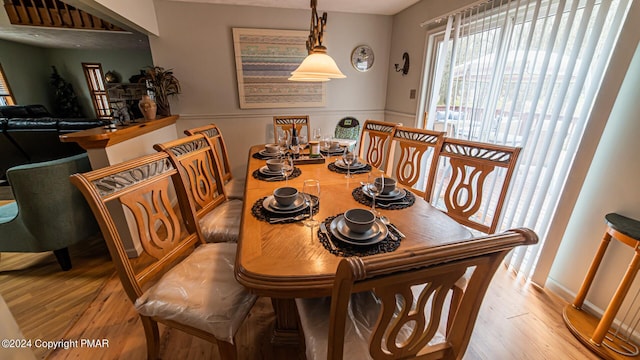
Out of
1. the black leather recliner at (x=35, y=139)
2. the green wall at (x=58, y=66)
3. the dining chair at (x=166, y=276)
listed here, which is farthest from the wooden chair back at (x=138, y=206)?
the green wall at (x=58, y=66)

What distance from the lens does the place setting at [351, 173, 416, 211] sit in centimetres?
118

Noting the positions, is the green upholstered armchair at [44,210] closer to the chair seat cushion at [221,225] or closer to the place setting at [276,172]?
the chair seat cushion at [221,225]

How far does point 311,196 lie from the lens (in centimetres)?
121

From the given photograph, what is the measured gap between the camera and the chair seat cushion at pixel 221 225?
1.49 metres

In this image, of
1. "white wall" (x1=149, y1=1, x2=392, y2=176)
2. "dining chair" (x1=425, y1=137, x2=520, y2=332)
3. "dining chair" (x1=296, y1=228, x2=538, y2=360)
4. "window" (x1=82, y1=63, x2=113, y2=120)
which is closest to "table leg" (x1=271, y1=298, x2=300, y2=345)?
"dining chair" (x1=296, y1=228, x2=538, y2=360)

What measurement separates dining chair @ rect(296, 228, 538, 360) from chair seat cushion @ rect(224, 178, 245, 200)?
1.29 m

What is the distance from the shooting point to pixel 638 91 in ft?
4.00

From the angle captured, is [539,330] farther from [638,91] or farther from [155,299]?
[155,299]

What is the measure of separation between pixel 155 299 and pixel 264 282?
0.63 metres

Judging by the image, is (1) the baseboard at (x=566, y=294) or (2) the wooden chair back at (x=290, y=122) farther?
(2) the wooden chair back at (x=290, y=122)

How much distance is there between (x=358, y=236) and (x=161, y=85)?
302 centimetres

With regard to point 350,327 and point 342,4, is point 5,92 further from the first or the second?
point 350,327

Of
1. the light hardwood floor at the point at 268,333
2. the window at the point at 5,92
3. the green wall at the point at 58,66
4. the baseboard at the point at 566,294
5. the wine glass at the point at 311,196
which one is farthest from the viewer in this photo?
the green wall at the point at 58,66

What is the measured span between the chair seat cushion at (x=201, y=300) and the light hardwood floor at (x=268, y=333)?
482 mm
